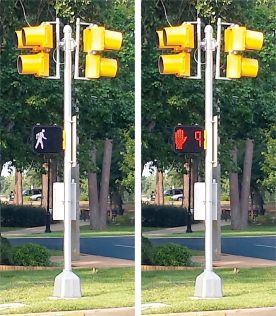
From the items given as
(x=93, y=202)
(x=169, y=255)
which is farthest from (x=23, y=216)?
(x=169, y=255)

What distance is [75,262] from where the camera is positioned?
23812mm

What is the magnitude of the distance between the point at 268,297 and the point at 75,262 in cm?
781

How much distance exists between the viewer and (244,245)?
34.3 metres

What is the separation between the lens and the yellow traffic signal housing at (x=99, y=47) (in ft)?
45.6

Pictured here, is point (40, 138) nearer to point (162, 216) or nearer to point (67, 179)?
point (67, 179)

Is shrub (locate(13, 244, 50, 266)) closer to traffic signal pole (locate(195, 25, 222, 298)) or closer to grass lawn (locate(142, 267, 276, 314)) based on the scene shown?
grass lawn (locate(142, 267, 276, 314))

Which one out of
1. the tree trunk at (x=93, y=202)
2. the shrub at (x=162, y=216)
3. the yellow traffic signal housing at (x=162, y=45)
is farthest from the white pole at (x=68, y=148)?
the tree trunk at (x=93, y=202)

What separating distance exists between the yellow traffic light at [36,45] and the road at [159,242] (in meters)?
13.0

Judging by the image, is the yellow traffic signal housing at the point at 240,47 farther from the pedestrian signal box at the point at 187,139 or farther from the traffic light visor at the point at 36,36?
the traffic light visor at the point at 36,36

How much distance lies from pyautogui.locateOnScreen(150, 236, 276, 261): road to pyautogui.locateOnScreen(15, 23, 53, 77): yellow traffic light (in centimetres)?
1326

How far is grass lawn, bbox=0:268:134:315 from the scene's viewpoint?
1542cm

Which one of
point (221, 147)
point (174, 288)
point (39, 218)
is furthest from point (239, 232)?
point (174, 288)

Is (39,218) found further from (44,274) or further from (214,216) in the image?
(214,216)

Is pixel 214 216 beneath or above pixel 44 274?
above
